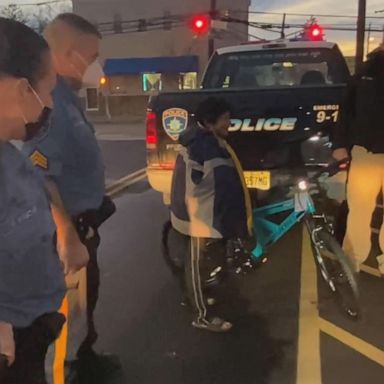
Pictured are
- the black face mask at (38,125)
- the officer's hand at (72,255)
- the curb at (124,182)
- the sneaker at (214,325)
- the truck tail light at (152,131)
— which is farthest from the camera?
the curb at (124,182)

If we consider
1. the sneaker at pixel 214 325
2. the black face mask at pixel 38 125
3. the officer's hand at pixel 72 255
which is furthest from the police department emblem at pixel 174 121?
the black face mask at pixel 38 125

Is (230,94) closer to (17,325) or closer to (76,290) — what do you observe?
(76,290)

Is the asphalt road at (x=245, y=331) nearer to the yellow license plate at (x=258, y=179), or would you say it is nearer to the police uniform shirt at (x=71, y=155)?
the yellow license plate at (x=258, y=179)

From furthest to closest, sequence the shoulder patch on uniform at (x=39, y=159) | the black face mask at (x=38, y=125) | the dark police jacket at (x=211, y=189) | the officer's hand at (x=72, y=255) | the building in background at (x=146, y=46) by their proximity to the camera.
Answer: the building in background at (x=146, y=46) → the dark police jacket at (x=211, y=189) → the shoulder patch on uniform at (x=39, y=159) → the officer's hand at (x=72, y=255) → the black face mask at (x=38, y=125)

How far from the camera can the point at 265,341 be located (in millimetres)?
4832

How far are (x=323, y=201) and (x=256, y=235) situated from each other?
624mm

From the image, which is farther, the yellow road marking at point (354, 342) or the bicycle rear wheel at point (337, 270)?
the bicycle rear wheel at point (337, 270)

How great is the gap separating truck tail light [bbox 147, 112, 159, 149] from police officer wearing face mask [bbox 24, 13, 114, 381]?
134 inches

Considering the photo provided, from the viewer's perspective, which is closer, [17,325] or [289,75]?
[17,325]

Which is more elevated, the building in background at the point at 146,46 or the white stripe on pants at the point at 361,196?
the white stripe on pants at the point at 361,196

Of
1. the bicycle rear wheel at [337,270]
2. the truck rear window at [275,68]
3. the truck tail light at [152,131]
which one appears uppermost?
the truck rear window at [275,68]

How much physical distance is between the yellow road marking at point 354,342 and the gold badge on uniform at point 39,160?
2364 mm

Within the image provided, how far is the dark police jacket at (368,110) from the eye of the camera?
18.9ft

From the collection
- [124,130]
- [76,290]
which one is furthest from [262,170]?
[124,130]
